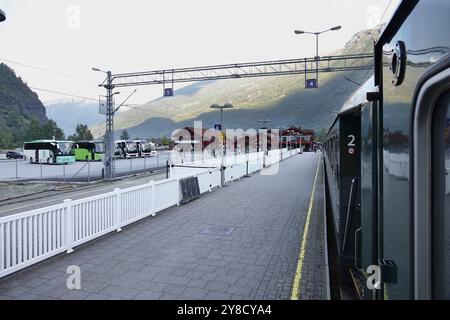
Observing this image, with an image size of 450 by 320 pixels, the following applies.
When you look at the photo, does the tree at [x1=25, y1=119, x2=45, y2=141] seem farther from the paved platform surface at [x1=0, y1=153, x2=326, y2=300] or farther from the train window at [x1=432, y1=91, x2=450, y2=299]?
the train window at [x1=432, y1=91, x2=450, y2=299]

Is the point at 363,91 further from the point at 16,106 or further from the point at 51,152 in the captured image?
the point at 16,106

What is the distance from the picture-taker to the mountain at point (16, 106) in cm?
10638

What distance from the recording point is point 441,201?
64.1 inches

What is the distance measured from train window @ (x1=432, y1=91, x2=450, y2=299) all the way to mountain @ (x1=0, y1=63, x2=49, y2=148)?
10991 cm

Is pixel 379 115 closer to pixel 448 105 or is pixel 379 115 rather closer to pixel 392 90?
pixel 392 90

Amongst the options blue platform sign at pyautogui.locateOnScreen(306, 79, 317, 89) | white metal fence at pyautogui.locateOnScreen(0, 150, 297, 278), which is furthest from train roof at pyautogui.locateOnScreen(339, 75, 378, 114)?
blue platform sign at pyautogui.locateOnScreen(306, 79, 317, 89)

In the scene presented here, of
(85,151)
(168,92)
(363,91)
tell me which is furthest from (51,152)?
(363,91)

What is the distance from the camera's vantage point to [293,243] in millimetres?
7895

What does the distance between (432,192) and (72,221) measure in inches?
270

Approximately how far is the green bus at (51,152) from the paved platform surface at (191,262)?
35.2 metres

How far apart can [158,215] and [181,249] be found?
11.3 ft

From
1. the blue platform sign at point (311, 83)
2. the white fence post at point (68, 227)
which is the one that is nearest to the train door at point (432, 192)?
the white fence post at point (68, 227)

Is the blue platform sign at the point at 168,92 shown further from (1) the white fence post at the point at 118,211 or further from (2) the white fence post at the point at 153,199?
(1) the white fence post at the point at 118,211
